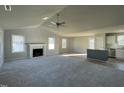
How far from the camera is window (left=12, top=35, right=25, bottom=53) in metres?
9.28

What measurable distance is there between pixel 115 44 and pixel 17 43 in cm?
793

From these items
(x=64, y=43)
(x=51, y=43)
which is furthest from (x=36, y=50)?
(x=64, y=43)

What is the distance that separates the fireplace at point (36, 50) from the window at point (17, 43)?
61 centimetres

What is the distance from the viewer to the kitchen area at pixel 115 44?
948 centimetres

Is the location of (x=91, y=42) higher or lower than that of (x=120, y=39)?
lower

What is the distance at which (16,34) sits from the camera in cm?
943

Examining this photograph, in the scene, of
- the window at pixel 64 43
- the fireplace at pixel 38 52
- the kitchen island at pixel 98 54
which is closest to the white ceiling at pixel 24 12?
the kitchen island at pixel 98 54

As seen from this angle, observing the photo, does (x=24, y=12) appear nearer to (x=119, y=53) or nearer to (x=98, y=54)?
(x=98, y=54)

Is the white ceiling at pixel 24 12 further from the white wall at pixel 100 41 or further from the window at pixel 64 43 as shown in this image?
the window at pixel 64 43

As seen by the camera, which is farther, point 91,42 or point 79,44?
point 79,44

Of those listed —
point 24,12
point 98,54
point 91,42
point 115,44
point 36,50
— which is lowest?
point 98,54

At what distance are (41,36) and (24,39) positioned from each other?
1887 millimetres

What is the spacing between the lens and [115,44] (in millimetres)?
10344

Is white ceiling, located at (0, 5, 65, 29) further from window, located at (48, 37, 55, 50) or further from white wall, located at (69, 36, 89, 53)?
white wall, located at (69, 36, 89, 53)
